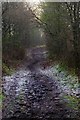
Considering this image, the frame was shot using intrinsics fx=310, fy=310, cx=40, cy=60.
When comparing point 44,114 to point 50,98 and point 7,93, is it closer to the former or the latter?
point 50,98

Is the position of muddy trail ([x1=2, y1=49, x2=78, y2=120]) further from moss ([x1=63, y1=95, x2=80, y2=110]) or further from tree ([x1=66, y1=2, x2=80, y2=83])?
tree ([x1=66, y1=2, x2=80, y2=83])

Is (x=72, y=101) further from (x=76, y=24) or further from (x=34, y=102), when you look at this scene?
(x=76, y=24)

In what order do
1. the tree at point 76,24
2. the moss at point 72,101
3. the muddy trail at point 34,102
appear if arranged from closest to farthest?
the muddy trail at point 34,102 < the moss at point 72,101 < the tree at point 76,24

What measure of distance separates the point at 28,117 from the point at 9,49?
1523 cm

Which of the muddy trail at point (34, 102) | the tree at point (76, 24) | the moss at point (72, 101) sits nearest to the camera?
the muddy trail at point (34, 102)

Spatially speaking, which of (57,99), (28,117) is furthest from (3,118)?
(57,99)

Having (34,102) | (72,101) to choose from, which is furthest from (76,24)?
(34,102)

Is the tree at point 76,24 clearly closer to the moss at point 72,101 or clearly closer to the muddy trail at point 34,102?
the muddy trail at point 34,102

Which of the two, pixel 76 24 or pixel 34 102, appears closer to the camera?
pixel 34 102

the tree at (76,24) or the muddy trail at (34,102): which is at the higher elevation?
the tree at (76,24)

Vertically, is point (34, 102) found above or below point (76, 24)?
below

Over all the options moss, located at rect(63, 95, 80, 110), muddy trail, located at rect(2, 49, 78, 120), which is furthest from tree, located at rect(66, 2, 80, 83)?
moss, located at rect(63, 95, 80, 110)

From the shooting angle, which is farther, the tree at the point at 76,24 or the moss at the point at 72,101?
the tree at the point at 76,24

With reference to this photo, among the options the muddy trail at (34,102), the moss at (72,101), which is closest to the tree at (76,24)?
the muddy trail at (34,102)
